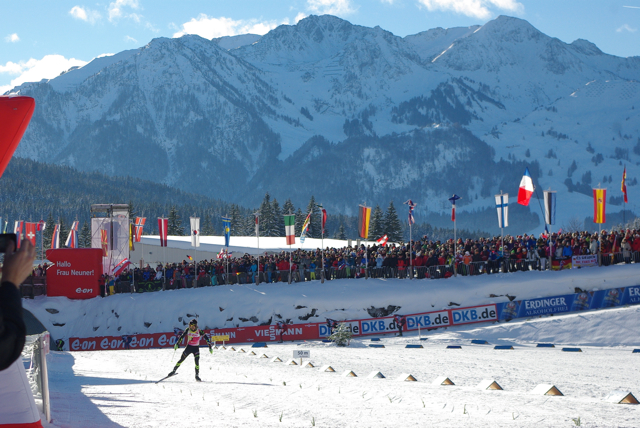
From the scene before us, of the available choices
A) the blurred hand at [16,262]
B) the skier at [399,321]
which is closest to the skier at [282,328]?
the skier at [399,321]

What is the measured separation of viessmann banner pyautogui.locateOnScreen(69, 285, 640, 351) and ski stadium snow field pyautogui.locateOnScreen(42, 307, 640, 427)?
1.36 m

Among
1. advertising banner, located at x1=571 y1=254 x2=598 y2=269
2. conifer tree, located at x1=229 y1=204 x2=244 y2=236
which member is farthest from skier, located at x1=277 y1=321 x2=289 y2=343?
conifer tree, located at x1=229 y1=204 x2=244 y2=236

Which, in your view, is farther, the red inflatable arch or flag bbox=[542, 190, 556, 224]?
flag bbox=[542, 190, 556, 224]

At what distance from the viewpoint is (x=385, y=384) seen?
1154cm

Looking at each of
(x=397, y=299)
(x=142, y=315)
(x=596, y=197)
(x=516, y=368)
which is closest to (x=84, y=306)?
(x=142, y=315)

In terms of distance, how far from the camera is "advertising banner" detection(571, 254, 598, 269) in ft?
83.9

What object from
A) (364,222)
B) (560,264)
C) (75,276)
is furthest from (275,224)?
(560,264)

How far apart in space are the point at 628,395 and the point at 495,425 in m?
3.07

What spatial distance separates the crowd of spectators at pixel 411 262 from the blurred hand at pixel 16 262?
24688 mm

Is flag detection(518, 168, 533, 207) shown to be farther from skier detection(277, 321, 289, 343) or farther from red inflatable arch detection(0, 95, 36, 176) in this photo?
red inflatable arch detection(0, 95, 36, 176)

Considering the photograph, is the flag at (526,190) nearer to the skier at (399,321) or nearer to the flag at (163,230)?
the skier at (399,321)

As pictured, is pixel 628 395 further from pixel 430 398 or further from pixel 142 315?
pixel 142 315

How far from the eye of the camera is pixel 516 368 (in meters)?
14.6

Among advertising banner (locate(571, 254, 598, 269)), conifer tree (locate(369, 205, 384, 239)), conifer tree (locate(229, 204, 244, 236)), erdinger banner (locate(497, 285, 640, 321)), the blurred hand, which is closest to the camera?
the blurred hand
